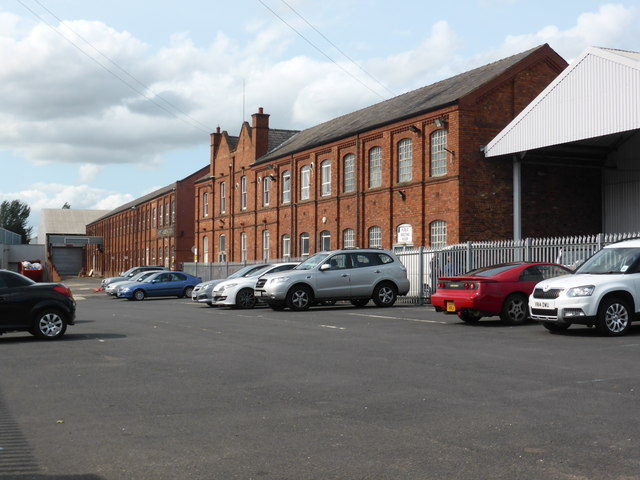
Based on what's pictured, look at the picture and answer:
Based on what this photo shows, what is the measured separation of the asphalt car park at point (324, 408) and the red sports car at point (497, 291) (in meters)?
2.30

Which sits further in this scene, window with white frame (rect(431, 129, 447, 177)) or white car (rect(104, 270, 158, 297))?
white car (rect(104, 270, 158, 297))

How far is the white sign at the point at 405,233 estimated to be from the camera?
111ft

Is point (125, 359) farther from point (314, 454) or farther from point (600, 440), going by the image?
point (600, 440)

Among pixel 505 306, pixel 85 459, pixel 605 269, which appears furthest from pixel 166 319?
pixel 85 459

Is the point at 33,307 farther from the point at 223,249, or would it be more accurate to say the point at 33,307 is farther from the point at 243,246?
the point at 223,249

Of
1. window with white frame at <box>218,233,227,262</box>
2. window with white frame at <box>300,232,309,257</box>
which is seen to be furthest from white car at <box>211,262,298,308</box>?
window with white frame at <box>218,233,227,262</box>

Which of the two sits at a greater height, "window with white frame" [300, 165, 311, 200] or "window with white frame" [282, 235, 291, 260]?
"window with white frame" [300, 165, 311, 200]

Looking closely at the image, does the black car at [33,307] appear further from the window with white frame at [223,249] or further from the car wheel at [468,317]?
the window with white frame at [223,249]

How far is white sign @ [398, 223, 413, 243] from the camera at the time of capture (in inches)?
1334

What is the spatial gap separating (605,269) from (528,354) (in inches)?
164

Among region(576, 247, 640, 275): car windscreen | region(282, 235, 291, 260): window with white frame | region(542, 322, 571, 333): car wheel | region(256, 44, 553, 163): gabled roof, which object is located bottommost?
region(542, 322, 571, 333): car wheel

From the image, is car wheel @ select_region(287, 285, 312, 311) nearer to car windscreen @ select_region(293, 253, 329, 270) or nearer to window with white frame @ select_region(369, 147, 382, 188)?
car windscreen @ select_region(293, 253, 329, 270)

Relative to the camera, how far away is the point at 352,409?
25.2ft

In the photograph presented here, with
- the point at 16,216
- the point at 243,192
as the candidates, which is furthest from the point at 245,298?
the point at 16,216
